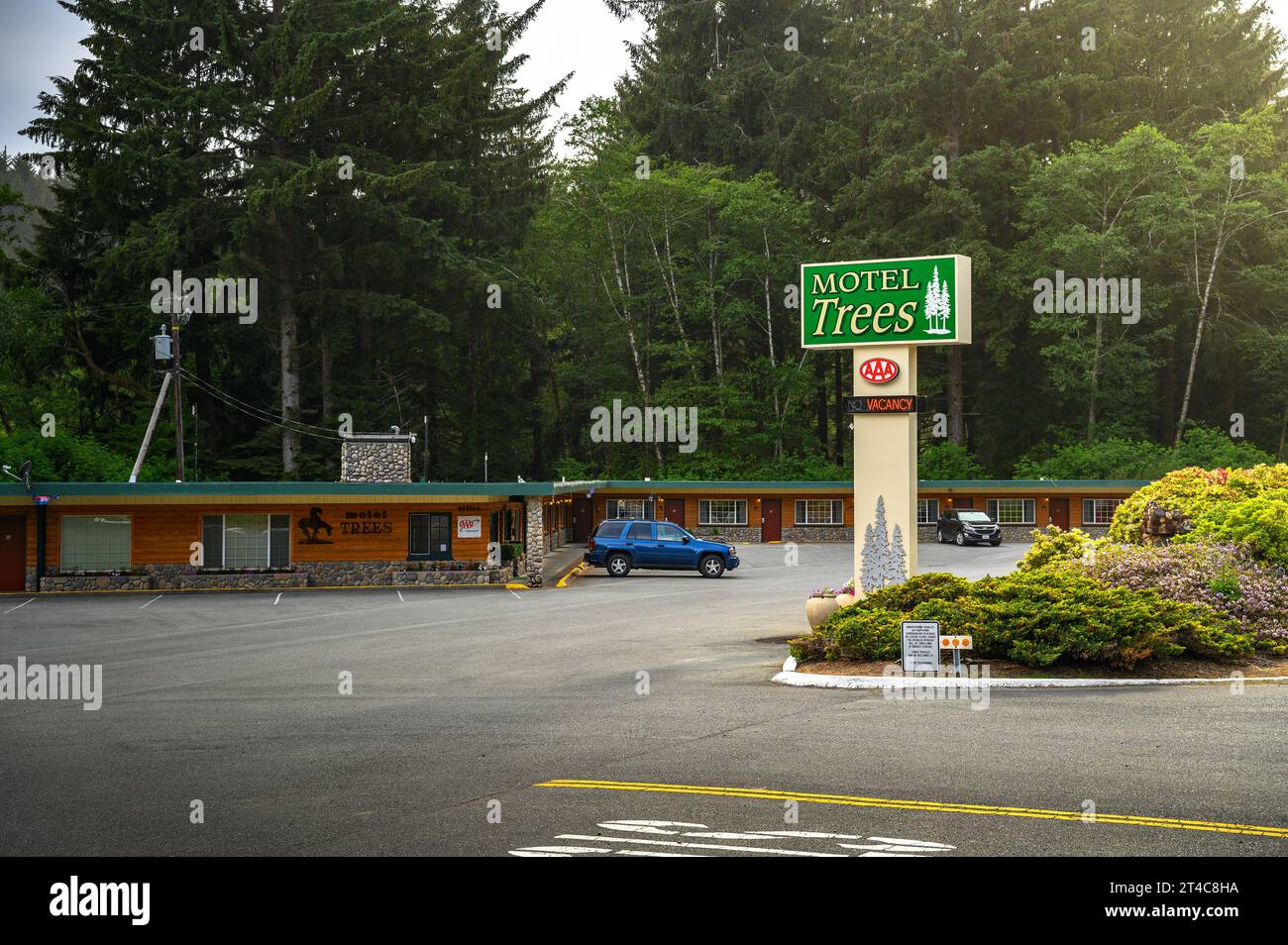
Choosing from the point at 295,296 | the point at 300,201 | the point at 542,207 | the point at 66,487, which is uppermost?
the point at 542,207

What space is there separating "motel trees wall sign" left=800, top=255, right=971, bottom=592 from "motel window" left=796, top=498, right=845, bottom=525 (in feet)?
104

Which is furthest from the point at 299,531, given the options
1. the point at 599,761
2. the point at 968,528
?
the point at 968,528

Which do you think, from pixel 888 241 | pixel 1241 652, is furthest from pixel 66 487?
pixel 888 241

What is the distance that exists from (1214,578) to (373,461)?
87.1ft

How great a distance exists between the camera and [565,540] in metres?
54.1

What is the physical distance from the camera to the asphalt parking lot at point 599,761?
29.7 ft

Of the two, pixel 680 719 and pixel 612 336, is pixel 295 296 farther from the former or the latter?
pixel 680 719

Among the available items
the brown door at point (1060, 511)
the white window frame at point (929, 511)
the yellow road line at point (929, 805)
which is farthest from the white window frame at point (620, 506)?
the yellow road line at point (929, 805)

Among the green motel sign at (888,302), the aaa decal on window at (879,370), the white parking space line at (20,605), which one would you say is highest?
the green motel sign at (888,302)

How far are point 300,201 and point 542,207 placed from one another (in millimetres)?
19869

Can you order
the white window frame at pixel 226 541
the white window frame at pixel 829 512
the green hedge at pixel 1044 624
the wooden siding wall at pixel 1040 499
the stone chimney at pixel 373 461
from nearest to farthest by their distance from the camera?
the green hedge at pixel 1044 624 → the white window frame at pixel 226 541 → the stone chimney at pixel 373 461 → the wooden siding wall at pixel 1040 499 → the white window frame at pixel 829 512

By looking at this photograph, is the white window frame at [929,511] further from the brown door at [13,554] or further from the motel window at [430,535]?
the brown door at [13,554]

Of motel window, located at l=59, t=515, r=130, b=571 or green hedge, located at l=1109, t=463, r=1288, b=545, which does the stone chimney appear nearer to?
motel window, located at l=59, t=515, r=130, b=571

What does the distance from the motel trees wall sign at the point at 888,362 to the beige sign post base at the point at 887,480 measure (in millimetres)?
20
